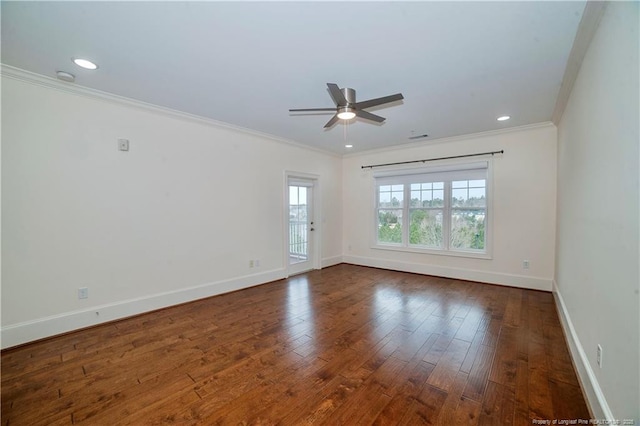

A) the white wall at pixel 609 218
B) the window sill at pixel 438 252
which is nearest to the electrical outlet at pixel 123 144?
the white wall at pixel 609 218

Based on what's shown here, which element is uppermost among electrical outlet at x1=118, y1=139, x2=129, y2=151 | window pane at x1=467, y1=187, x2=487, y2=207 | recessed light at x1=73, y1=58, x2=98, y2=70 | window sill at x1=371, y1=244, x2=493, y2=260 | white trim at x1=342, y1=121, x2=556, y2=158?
white trim at x1=342, y1=121, x2=556, y2=158

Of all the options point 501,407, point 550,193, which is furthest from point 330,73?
point 550,193

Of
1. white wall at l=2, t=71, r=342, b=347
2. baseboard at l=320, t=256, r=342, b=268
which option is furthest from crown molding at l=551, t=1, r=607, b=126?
baseboard at l=320, t=256, r=342, b=268

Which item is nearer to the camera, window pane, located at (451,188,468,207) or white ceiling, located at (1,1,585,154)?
white ceiling, located at (1,1,585,154)

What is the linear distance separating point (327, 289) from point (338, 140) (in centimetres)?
274

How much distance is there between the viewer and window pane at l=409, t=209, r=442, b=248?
5.37m

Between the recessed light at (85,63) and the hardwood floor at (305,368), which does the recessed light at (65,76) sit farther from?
the hardwood floor at (305,368)

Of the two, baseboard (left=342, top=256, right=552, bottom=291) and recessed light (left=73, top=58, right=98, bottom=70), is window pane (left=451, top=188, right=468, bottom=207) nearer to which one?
baseboard (left=342, top=256, right=552, bottom=291)

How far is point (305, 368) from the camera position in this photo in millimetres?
2264

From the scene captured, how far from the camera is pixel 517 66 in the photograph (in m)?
2.52

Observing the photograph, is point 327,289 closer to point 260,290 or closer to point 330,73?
point 260,290

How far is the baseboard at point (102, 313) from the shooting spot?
104 inches

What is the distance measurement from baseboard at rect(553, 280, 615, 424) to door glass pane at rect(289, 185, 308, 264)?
165 inches

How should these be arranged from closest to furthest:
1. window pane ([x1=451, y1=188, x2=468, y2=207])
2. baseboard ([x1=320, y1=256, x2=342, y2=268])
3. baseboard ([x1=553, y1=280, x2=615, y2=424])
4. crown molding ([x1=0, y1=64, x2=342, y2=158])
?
1. baseboard ([x1=553, y1=280, x2=615, y2=424])
2. crown molding ([x1=0, y1=64, x2=342, y2=158])
3. window pane ([x1=451, y1=188, x2=468, y2=207])
4. baseboard ([x1=320, y1=256, x2=342, y2=268])
